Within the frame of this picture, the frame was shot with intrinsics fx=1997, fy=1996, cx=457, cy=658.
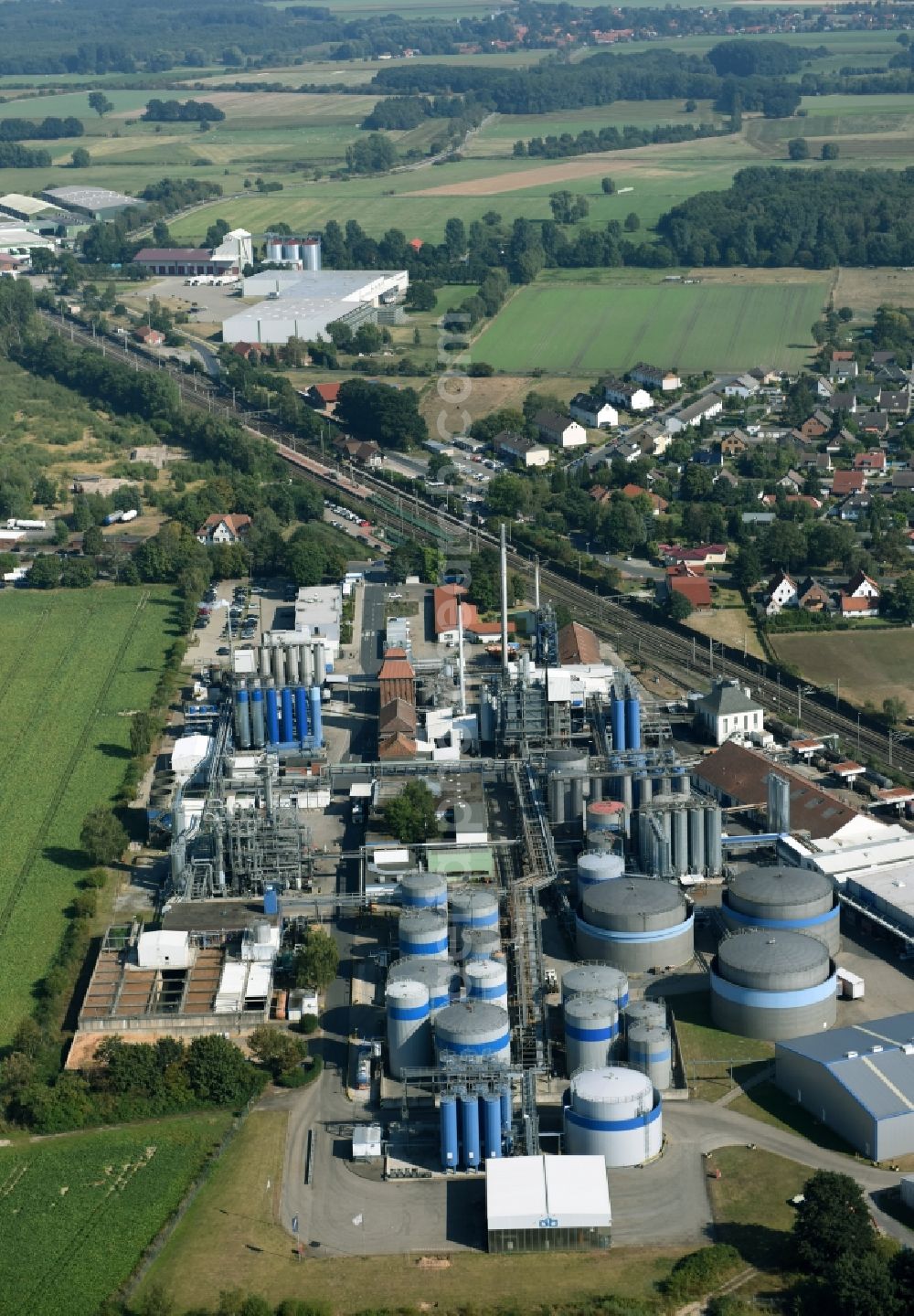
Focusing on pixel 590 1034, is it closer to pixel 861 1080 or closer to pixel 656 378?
pixel 861 1080

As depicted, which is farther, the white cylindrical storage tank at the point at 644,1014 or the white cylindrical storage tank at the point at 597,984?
the white cylindrical storage tank at the point at 597,984

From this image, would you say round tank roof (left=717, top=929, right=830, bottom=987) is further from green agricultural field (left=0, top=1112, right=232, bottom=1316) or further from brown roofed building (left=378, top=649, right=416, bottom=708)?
brown roofed building (left=378, top=649, right=416, bottom=708)

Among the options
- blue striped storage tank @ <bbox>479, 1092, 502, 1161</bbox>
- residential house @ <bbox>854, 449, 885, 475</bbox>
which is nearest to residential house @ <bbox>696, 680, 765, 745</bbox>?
blue striped storage tank @ <bbox>479, 1092, 502, 1161</bbox>

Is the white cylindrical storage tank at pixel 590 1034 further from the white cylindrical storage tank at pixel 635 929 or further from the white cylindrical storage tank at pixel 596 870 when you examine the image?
the white cylindrical storage tank at pixel 596 870

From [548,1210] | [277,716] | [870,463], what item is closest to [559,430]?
[870,463]

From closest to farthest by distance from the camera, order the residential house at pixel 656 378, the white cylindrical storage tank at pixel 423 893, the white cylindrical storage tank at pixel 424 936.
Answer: the white cylindrical storage tank at pixel 424 936 → the white cylindrical storage tank at pixel 423 893 → the residential house at pixel 656 378

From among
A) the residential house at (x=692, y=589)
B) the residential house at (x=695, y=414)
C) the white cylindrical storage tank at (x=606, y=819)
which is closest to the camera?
the white cylindrical storage tank at (x=606, y=819)

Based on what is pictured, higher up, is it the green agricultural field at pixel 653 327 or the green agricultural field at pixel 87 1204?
the green agricultural field at pixel 87 1204

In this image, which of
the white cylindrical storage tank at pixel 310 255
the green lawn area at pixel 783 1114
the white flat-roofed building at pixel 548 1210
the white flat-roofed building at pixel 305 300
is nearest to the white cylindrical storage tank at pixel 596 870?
the green lawn area at pixel 783 1114

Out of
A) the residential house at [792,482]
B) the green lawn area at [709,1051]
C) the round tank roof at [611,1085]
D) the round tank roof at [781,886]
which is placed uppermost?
the round tank roof at [611,1085]
